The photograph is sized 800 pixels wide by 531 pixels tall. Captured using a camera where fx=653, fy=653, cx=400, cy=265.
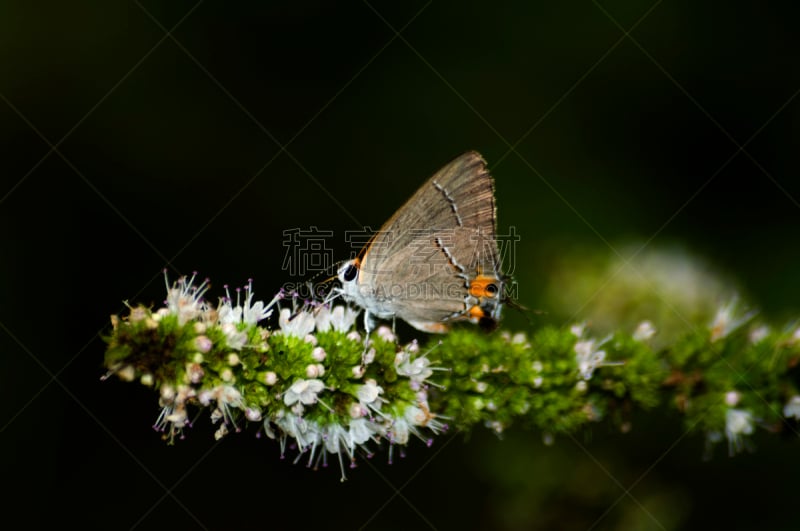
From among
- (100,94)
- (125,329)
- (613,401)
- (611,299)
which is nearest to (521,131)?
(611,299)

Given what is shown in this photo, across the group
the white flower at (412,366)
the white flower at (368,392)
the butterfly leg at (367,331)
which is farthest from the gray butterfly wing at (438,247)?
the white flower at (368,392)

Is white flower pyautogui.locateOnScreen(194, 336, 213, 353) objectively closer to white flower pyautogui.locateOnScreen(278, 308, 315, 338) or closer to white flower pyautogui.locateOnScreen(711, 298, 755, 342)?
white flower pyautogui.locateOnScreen(278, 308, 315, 338)

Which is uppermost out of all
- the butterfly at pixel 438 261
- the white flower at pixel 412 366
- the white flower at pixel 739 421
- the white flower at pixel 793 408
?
the white flower at pixel 793 408

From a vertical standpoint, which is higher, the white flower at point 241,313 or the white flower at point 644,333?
the white flower at point 644,333

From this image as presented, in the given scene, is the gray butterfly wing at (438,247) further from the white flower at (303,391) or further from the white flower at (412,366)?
the white flower at (303,391)

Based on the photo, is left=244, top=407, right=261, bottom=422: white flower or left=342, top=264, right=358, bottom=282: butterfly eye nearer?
left=244, top=407, right=261, bottom=422: white flower

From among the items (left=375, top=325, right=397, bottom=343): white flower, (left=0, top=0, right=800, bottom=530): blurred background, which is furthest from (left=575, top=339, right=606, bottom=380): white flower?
(left=0, top=0, right=800, bottom=530): blurred background

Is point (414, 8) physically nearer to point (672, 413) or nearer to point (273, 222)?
point (273, 222)
